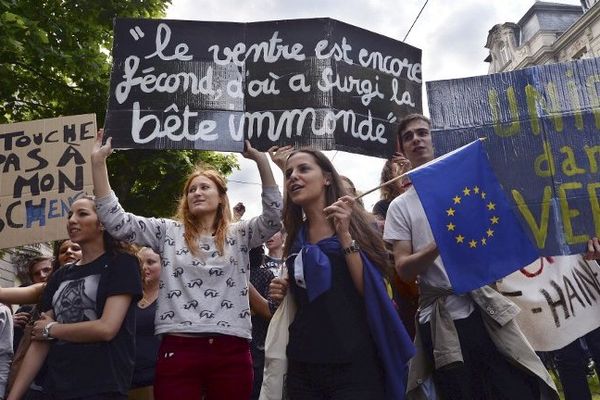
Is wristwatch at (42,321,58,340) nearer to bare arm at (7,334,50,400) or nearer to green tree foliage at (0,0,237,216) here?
bare arm at (7,334,50,400)

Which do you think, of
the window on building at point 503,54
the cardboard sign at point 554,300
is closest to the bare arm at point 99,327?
the cardboard sign at point 554,300

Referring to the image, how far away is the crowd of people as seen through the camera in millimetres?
2404

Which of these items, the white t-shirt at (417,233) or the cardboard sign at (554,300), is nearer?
the white t-shirt at (417,233)

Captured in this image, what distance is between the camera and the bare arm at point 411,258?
2553 mm

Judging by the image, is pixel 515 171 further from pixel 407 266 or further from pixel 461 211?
pixel 407 266

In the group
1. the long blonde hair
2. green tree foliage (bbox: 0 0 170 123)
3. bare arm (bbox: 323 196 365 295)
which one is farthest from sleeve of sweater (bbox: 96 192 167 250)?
green tree foliage (bbox: 0 0 170 123)

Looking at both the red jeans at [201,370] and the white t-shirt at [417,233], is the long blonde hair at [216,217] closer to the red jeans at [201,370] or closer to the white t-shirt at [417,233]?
the red jeans at [201,370]

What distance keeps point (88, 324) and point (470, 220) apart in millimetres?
1827

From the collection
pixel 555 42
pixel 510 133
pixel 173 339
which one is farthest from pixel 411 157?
pixel 555 42

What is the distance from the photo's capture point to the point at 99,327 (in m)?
2.69

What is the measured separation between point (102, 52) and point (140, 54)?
21.2ft

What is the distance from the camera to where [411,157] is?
3355 mm

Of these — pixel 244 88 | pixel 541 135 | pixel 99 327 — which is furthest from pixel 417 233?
pixel 244 88

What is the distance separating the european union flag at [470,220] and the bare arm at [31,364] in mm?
2073
